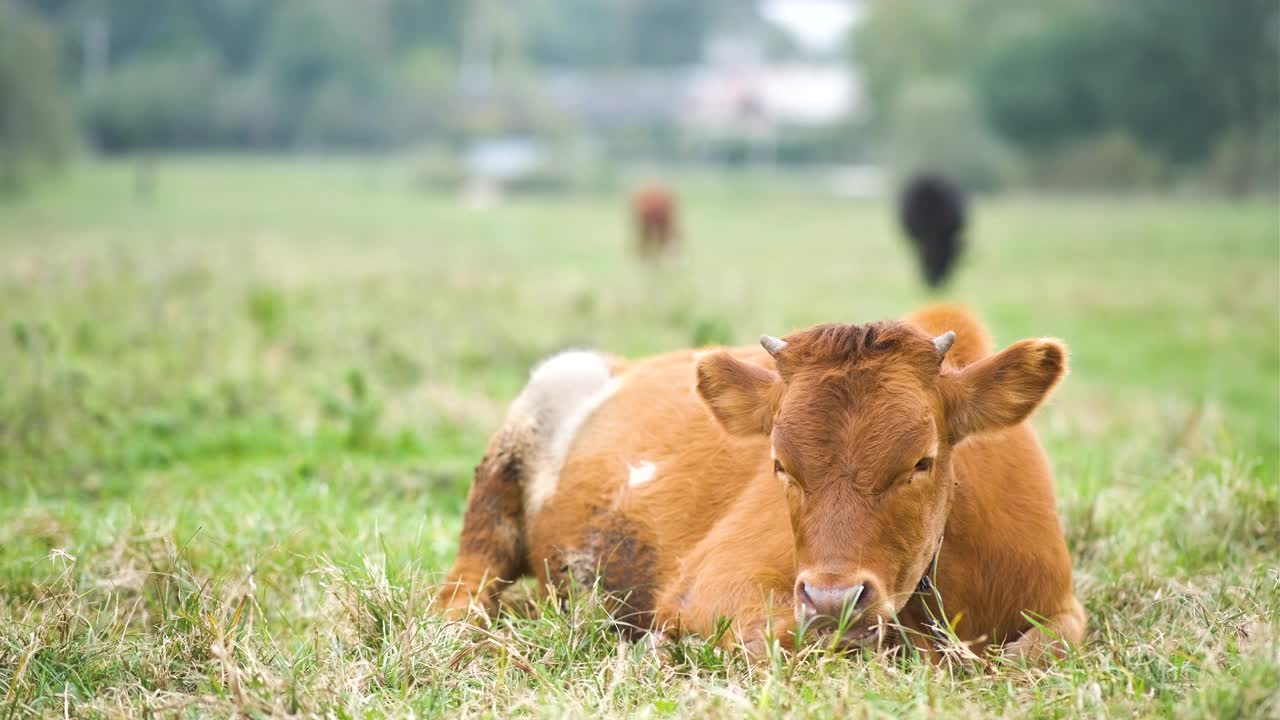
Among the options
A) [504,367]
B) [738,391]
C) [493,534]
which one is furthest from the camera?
[504,367]

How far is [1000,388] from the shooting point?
12.7 ft

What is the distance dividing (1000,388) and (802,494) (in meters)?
0.74

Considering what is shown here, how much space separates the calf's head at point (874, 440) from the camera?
140 inches

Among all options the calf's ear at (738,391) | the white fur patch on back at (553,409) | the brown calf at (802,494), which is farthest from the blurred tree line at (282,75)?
the calf's ear at (738,391)

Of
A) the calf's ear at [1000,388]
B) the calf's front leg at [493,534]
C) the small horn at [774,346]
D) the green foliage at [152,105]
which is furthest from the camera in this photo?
the green foliage at [152,105]

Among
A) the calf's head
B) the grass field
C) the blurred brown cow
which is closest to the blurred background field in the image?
the grass field

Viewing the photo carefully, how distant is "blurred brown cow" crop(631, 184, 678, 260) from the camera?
75.7 feet

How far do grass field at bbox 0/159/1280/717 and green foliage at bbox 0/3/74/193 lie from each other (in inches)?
495

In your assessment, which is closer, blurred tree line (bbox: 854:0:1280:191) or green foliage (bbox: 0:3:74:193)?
green foliage (bbox: 0:3:74:193)

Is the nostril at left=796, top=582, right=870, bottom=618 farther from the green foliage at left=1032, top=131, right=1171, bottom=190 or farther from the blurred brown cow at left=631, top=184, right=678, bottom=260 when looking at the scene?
the green foliage at left=1032, top=131, right=1171, bottom=190

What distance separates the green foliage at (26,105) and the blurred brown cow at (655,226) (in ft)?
55.6

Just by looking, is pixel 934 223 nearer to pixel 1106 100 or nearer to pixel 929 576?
pixel 929 576

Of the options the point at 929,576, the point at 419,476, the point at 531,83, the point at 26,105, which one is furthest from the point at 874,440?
the point at 531,83

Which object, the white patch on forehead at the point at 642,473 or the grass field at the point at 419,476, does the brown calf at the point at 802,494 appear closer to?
the white patch on forehead at the point at 642,473
